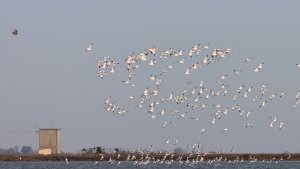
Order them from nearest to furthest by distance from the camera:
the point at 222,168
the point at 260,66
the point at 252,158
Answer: the point at 260,66 → the point at 222,168 → the point at 252,158

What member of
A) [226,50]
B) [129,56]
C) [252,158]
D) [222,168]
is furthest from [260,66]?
Result: [252,158]

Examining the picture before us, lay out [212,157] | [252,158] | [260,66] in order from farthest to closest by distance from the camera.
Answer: [212,157] → [252,158] → [260,66]

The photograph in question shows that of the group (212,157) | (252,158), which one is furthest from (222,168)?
(212,157)

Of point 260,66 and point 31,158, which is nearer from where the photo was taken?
point 260,66

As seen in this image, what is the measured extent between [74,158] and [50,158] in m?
4.93

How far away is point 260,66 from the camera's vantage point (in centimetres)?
7044

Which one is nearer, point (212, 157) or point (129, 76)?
point (129, 76)

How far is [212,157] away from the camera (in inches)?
7776

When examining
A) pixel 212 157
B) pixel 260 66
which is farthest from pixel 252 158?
pixel 260 66

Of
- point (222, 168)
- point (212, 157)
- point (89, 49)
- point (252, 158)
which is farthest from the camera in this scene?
point (212, 157)

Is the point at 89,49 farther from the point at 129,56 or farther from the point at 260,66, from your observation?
the point at 260,66

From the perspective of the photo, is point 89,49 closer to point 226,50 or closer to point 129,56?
point 129,56

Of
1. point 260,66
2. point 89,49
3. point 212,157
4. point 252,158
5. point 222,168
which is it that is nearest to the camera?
point 89,49

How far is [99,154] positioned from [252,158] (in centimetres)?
3342
